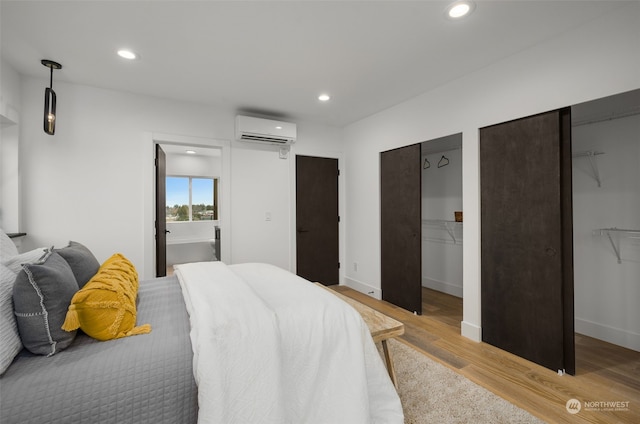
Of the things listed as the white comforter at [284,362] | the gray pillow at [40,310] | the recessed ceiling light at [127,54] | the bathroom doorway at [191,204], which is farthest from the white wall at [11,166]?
the bathroom doorway at [191,204]

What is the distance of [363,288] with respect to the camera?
4.27 m

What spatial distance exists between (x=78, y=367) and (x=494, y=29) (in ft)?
10.0

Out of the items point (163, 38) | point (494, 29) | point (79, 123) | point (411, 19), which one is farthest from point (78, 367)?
point (494, 29)

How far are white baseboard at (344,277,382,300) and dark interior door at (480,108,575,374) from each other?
4.90 ft

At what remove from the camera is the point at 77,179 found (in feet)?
9.90

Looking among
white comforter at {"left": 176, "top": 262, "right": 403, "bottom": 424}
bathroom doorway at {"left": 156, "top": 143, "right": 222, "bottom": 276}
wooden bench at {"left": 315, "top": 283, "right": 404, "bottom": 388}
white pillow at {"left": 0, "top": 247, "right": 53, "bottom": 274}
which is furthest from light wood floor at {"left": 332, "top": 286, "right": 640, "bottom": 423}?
bathroom doorway at {"left": 156, "top": 143, "right": 222, "bottom": 276}

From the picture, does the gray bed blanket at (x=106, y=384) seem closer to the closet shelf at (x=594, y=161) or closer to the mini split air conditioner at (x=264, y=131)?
the mini split air conditioner at (x=264, y=131)

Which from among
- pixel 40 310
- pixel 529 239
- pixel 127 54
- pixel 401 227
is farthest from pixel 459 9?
pixel 40 310

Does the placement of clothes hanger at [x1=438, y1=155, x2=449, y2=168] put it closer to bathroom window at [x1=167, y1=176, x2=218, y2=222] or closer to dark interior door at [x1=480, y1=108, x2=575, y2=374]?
dark interior door at [x1=480, y1=108, x2=575, y2=374]

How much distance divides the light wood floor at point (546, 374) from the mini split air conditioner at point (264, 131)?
2.74 m

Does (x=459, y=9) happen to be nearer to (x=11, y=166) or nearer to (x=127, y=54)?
(x=127, y=54)

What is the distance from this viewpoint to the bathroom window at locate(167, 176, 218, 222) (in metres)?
6.58

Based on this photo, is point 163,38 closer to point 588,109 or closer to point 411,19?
point 411,19

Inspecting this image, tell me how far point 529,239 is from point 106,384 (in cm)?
281
